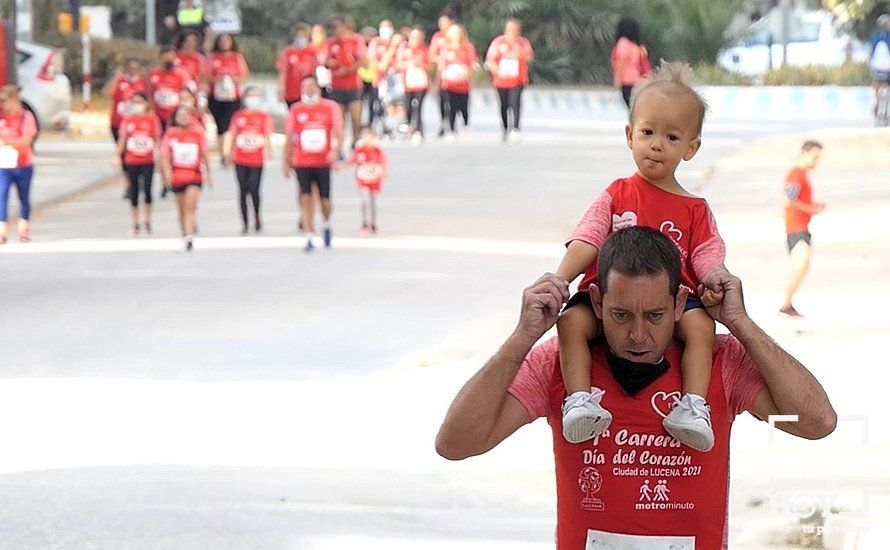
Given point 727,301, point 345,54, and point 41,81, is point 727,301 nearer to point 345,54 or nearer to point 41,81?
point 345,54

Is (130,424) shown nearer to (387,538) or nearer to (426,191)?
(387,538)

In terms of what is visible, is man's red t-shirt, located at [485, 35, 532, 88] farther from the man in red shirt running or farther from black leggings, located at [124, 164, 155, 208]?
the man in red shirt running

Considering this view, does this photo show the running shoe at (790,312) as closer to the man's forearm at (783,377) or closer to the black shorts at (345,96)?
the man's forearm at (783,377)

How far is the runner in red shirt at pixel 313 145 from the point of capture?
59.7 ft

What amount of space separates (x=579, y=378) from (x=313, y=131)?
47.4 ft

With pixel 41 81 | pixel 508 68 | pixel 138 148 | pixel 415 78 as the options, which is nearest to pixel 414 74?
pixel 415 78

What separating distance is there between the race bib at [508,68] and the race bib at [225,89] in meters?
4.63

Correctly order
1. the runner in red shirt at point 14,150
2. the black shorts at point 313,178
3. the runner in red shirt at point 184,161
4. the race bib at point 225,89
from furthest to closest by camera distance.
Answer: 1. the race bib at point 225,89
2. the runner in red shirt at point 14,150
3. the runner in red shirt at point 184,161
4. the black shorts at point 313,178

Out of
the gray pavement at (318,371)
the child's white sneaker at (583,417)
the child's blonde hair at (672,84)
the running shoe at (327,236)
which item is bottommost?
the gray pavement at (318,371)

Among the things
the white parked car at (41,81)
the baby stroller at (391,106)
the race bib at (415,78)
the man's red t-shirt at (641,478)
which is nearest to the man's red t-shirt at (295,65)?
the race bib at (415,78)

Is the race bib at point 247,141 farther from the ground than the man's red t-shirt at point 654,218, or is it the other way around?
the man's red t-shirt at point 654,218

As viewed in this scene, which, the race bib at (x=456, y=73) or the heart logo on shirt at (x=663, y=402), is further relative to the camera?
the race bib at (x=456, y=73)

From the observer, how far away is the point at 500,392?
12.7 feet

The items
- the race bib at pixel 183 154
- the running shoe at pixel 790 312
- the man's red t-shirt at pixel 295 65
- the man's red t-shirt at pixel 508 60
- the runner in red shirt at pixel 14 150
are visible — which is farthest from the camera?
the man's red t-shirt at pixel 508 60
